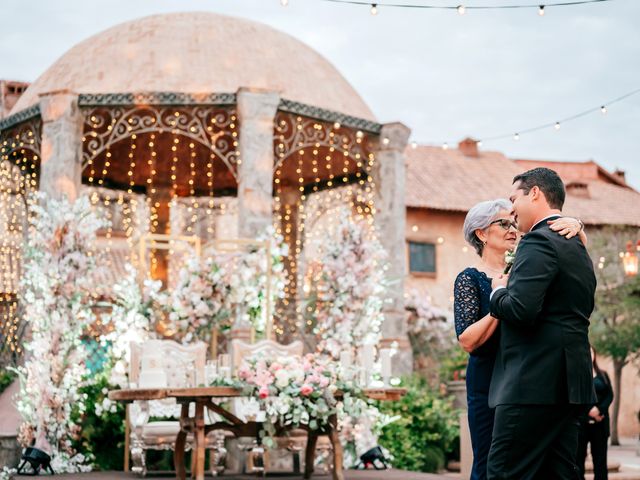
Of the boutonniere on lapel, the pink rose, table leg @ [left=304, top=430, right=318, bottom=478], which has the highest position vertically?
the boutonniere on lapel

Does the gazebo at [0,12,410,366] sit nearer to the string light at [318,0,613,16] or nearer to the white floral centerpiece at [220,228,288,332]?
the white floral centerpiece at [220,228,288,332]

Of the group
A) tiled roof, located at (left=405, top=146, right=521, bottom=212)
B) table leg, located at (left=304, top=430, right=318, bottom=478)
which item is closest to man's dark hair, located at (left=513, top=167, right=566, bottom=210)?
table leg, located at (left=304, top=430, right=318, bottom=478)

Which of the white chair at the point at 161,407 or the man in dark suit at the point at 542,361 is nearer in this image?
the man in dark suit at the point at 542,361

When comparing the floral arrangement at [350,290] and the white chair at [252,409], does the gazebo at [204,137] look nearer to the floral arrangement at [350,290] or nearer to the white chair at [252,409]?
the floral arrangement at [350,290]

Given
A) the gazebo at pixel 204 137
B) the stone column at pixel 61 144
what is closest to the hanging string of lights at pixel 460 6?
the gazebo at pixel 204 137

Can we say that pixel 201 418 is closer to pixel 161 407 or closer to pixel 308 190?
pixel 161 407

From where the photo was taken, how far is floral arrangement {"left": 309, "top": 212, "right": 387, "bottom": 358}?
12359 mm

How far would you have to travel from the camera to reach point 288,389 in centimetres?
807

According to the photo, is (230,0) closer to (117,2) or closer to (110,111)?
(117,2)

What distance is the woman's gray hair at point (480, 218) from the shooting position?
417 centimetres

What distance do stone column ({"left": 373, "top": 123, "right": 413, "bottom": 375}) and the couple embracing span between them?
9714 millimetres

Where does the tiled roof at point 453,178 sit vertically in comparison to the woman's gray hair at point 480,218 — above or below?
above

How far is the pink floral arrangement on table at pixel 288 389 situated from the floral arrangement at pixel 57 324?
3.19 metres

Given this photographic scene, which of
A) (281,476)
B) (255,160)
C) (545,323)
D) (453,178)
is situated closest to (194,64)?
(255,160)
